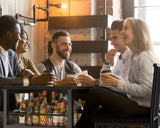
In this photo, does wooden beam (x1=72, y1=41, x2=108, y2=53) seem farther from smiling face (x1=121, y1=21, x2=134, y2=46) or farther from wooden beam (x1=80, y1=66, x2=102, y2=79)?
smiling face (x1=121, y1=21, x2=134, y2=46)

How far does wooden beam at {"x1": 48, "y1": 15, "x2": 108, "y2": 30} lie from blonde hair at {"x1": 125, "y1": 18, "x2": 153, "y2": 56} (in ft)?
9.62

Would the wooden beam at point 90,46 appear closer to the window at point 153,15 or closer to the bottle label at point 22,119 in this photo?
the window at point 153,15

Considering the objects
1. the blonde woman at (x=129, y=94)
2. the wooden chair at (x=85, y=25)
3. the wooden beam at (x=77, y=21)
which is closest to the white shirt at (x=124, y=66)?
the blonde woman at (x=129, y=94)

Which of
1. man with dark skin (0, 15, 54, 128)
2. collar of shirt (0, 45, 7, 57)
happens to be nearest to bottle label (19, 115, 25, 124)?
man with dark skin (0, 15, 54, 128)

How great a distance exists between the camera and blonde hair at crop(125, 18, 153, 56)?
283cm

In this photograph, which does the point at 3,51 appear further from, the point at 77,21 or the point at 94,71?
the point at 77,21

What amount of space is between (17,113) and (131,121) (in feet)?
3.00

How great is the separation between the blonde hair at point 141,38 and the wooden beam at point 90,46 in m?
2.90

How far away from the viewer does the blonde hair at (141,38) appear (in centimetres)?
283

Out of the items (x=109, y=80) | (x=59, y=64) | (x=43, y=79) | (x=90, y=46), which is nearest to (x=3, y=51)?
(x=43, y=79)

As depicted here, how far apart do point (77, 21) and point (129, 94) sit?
132 inches

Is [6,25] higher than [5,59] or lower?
higher

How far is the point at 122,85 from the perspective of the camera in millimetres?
2682

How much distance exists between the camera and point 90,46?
584 centimetres
